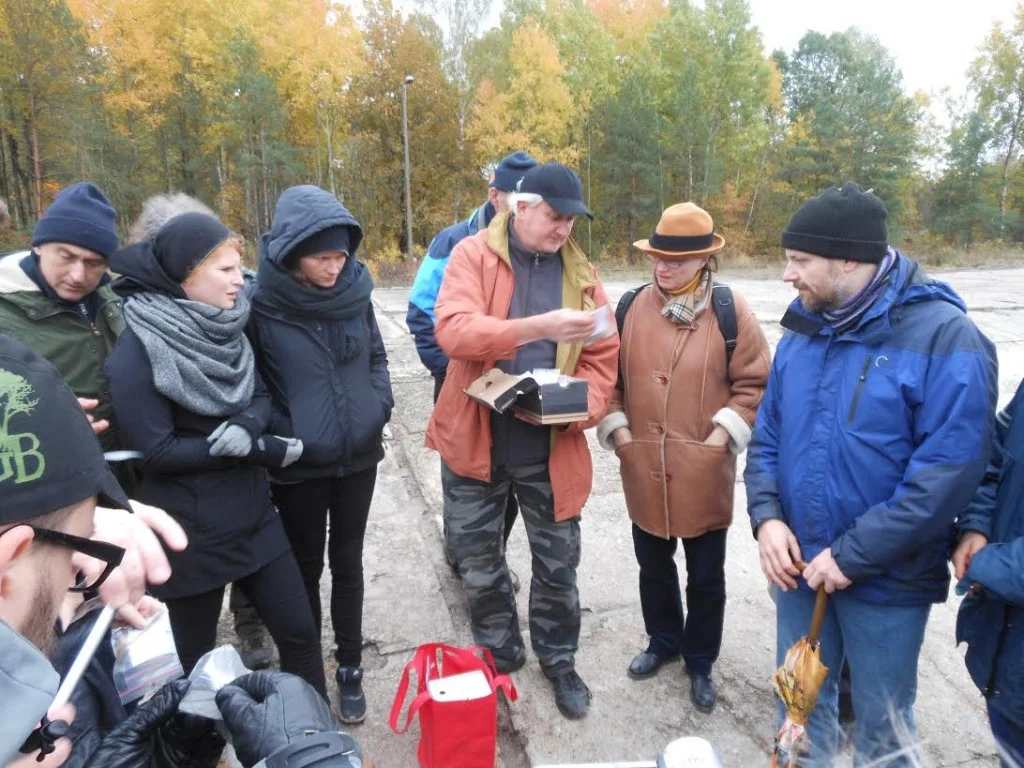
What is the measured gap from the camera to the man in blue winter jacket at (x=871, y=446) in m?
1.74

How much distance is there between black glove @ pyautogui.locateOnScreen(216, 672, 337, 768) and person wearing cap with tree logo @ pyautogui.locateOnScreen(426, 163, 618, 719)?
135cm

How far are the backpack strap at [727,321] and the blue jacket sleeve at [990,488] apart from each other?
33.8 inches

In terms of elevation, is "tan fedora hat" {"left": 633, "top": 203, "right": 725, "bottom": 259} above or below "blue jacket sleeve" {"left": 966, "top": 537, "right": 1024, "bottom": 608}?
above

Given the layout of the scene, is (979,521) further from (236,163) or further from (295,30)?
(295,30)

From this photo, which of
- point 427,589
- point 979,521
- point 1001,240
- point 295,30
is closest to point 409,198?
point 295,30

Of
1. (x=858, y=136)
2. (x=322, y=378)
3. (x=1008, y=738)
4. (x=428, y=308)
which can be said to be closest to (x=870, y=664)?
(x=1008, y=738)

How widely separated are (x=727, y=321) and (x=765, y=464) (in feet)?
1.93

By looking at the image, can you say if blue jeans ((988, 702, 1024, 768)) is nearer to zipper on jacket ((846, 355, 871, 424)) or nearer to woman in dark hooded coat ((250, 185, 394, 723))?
zipper on jacket ((846, 355, 871, 424))

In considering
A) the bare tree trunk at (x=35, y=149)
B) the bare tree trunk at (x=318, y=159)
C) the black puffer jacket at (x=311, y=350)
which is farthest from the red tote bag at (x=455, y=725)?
the bare tree trunk at (x=318, y=159)

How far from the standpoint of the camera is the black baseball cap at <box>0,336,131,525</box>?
77 cm

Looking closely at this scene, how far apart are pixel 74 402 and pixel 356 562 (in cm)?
189

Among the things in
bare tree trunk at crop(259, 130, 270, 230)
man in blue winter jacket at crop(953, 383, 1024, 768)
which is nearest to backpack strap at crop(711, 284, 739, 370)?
man in blue winter jacket at crop(953, 383, 1024, 768)

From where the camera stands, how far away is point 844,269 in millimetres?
1899

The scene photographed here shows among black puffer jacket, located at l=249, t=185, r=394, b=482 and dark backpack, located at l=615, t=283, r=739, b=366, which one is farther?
dark backpack, located at l=615, t=283, r=739, b=366
